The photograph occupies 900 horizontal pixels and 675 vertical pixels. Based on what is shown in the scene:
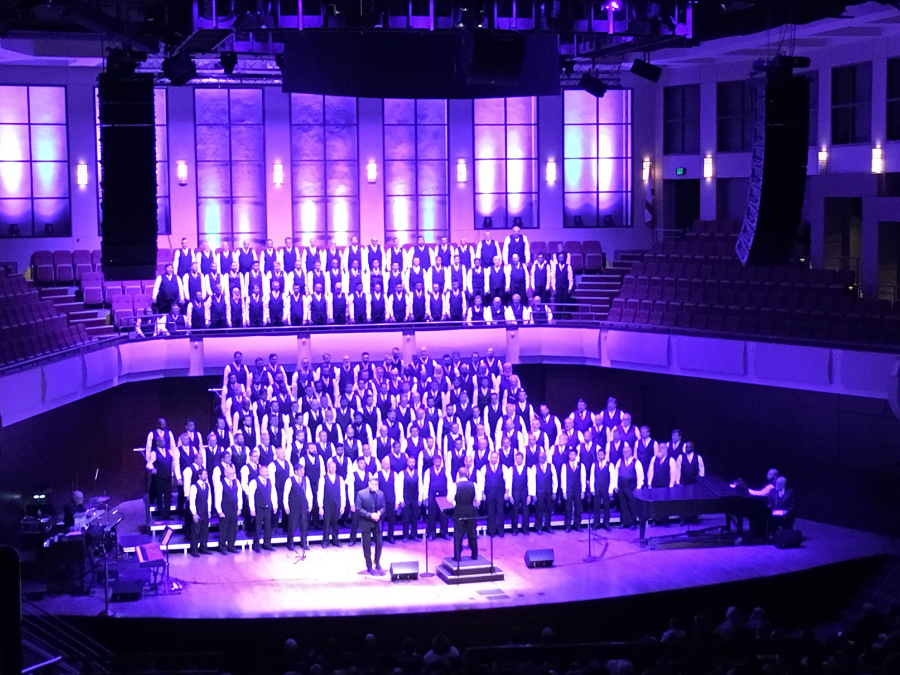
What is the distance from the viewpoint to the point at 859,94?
16.7 m

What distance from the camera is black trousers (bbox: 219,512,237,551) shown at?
13.4 meters

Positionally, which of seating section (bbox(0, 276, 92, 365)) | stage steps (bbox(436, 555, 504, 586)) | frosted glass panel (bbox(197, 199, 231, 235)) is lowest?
stage steps (bbox(436, 555, 504, 586))

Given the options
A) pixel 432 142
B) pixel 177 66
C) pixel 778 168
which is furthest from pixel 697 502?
pixel 432 142

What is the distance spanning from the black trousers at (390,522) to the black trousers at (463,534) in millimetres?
1061

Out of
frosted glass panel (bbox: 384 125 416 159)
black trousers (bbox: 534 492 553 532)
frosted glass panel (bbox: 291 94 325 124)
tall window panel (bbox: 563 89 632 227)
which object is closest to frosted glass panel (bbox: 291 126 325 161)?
frosted glass panel (bbox: 291 94 325 124)

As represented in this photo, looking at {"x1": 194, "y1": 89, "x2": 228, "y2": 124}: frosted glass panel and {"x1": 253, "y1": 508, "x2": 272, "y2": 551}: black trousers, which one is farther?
{"x1": 194, "y1": 89, "x2": 228, "y2": 124}: frosted glass panel

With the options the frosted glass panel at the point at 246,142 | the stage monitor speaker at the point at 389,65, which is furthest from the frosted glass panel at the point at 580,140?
the stage monitor speaker at the point at 389,65

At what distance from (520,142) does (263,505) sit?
9061mm

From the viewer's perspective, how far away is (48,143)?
18.6m

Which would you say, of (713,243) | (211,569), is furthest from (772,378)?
(211,569)

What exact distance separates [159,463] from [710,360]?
6.79 m

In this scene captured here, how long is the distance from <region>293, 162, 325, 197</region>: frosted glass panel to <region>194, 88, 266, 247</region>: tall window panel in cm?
51

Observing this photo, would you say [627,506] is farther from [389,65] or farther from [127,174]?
[127,174]

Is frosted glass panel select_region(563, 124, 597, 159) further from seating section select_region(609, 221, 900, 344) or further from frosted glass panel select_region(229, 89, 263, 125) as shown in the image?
frosted glass panel select_region(229, 89, 263, 125)
